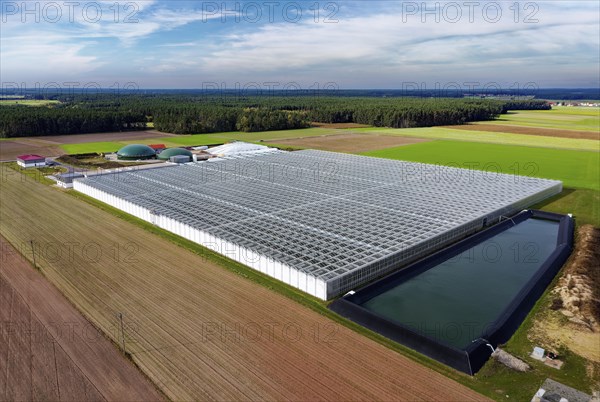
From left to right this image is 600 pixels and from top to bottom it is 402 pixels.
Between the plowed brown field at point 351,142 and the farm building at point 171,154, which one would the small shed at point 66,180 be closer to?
the farm building at point 171,154

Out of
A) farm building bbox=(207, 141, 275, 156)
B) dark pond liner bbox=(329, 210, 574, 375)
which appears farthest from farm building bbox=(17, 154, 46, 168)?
dark pond liner bbox=(329, 210, 574, 375)

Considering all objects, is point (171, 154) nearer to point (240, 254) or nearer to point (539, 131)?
point (240, 254)

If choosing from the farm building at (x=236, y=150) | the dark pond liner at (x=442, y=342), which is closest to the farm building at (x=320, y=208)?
the dark pond liner at (x=442, y=342)

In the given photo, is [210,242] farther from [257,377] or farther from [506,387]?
[506,387]

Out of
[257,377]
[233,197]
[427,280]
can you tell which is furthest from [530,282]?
[233,197]

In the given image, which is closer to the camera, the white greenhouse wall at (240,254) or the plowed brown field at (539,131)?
the white greenhouse wall at (240,254)

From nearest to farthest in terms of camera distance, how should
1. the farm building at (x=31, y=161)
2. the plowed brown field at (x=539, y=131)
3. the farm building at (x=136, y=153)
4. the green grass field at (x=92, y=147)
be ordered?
1. the farm building at (x=31, y=161)
2. the farm building at (x=136, y=153)
3. the green grass field at (x=92, y=147)
4. the plowed brown field at (x=539, y=131)
